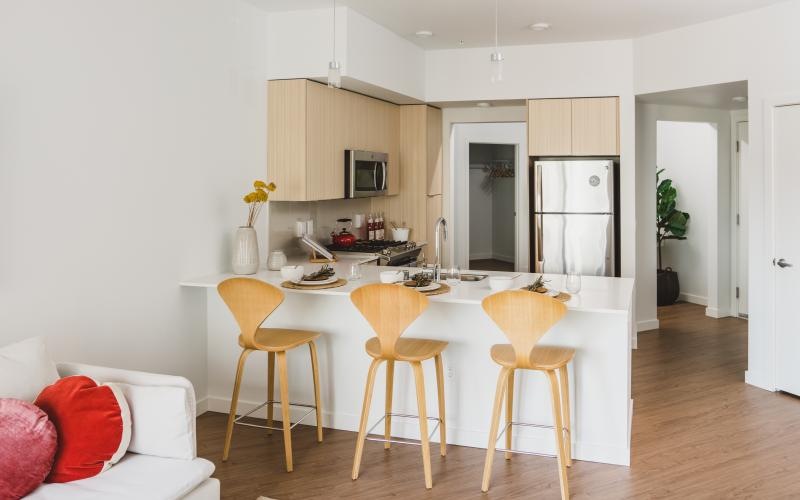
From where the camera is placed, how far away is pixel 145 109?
3.77 m

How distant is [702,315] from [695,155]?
1.92 meters

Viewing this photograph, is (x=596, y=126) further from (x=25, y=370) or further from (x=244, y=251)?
(x=25, y=370)

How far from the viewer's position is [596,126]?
19.4 feet

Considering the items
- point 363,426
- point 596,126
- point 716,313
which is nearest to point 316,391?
point 363,426

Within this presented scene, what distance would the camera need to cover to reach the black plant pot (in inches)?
317

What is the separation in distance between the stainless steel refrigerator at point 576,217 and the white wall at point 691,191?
247cm

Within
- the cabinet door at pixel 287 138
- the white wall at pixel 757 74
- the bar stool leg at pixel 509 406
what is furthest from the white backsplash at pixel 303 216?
the white wall at pixel 757 74

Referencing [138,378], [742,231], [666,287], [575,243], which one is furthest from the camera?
[666,287]

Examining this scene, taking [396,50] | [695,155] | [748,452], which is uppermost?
[396,50]

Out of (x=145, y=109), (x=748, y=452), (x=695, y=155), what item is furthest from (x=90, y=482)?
(x=695, y=155)

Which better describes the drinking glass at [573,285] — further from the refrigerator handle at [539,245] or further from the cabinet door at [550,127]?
the cabinet door at [550,127]

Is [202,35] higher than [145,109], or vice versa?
[202,35]

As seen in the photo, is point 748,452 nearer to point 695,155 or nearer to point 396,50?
point 396,50

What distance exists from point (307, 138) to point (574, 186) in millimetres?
2416
